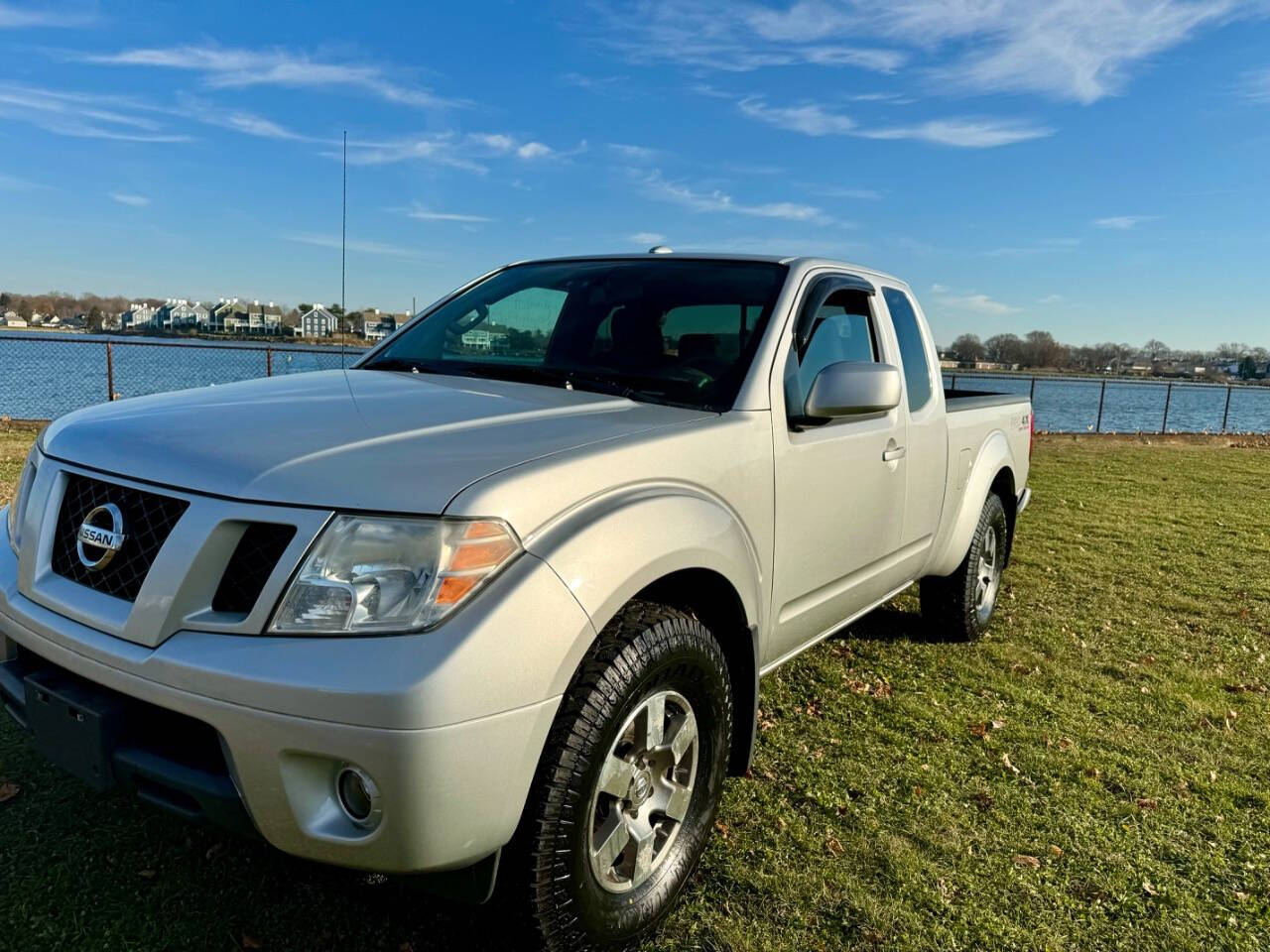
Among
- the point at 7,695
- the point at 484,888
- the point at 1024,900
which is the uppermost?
the point at 7,695

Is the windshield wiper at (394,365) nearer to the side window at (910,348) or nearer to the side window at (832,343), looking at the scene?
the side window at (832,343)

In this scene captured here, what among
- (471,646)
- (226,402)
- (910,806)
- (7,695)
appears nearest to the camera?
(471,646)

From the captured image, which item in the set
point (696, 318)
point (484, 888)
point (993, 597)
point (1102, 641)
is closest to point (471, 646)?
point (484, 888)

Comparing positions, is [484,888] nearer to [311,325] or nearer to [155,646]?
[155,646]

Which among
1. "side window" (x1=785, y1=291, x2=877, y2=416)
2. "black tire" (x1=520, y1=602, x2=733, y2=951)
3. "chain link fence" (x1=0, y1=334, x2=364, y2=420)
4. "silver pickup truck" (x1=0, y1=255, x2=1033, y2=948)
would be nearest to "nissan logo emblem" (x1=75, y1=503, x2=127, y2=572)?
"silver pickup truck" (x1=0, y1=255, x2=1033, y2=948)

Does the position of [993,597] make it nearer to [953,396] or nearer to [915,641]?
[915,641]

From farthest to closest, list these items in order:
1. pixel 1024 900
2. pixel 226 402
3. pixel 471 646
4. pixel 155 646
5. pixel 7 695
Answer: pixel 1024 900, pixel 226 402, pixel 7 695, pixel 155 646, pixel 471 646

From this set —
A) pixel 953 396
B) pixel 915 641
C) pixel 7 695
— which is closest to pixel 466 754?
pixel 7 695

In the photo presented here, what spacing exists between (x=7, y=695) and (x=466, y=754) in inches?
50.8

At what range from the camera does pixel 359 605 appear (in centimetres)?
174

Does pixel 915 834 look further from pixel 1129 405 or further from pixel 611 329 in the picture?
pixel 1129 405

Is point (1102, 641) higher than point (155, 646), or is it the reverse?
point (155, 646)

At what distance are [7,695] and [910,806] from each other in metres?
2.78

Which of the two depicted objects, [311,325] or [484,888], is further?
[311,325]
